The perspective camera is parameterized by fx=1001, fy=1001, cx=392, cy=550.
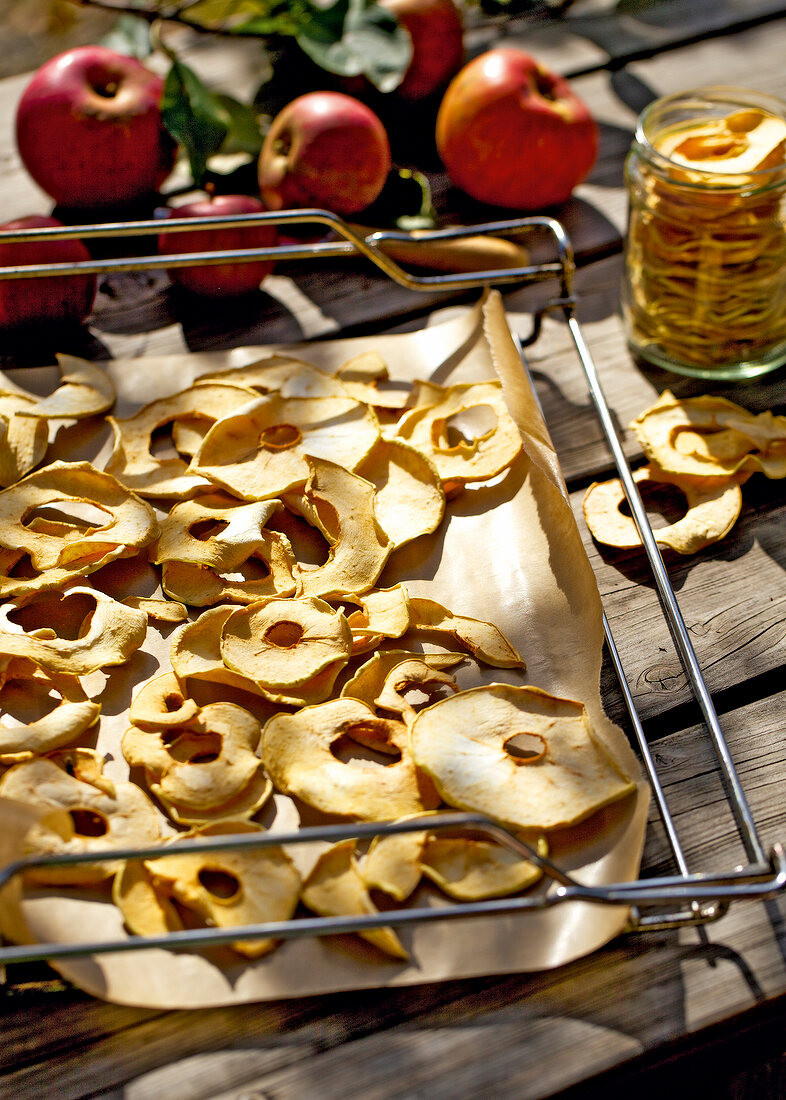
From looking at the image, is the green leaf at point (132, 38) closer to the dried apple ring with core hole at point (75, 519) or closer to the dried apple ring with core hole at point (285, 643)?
the dried apple ring with core hole at point (75, 519)

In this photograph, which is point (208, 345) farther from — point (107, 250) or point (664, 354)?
point (664, 354)

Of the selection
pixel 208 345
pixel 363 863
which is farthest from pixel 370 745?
pixel 208 345

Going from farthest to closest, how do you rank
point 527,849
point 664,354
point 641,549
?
1. point 664,354
2. point 641,549
3. point 527,849

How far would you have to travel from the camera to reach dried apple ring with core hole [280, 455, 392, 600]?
75 centimetres

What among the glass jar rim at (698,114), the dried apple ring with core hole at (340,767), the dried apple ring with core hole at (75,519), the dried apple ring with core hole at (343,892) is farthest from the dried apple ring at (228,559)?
the glass jar rim at (698,114)

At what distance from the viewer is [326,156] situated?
108 cm

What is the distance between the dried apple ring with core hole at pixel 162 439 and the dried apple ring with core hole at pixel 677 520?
319mm

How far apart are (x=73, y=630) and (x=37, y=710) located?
0.08 metres

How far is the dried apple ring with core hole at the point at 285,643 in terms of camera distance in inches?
26.9

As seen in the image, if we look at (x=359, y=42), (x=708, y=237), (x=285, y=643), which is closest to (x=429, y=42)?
(x=359, y=42)

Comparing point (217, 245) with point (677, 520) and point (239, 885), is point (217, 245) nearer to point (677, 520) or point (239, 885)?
point (677, 520)

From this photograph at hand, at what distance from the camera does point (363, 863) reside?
0.59 m

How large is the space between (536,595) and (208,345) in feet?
1.55

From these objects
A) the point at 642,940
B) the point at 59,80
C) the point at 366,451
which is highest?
the point at 59,80
